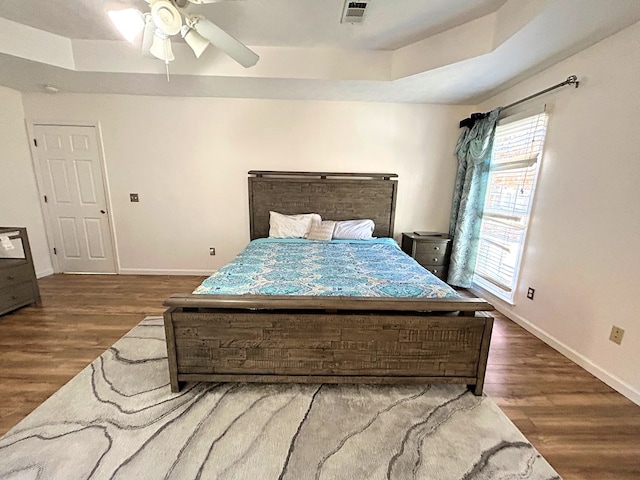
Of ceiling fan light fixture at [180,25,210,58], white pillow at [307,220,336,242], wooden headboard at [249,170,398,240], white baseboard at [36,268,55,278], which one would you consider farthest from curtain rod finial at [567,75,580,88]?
white baseboard at [36,268,55,278]

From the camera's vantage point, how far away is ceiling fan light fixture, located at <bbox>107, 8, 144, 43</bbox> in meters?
1.66

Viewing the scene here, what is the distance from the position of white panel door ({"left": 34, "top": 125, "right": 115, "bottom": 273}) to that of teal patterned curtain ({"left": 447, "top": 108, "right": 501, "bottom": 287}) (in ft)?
15.4

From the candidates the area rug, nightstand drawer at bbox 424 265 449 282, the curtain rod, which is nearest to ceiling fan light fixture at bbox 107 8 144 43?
the area rug

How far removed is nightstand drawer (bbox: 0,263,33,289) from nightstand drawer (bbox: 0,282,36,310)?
0.13 ft

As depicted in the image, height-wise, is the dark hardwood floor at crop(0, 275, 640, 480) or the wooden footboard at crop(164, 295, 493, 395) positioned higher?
the wooden footboard at crop(164, 295, 493, 395)

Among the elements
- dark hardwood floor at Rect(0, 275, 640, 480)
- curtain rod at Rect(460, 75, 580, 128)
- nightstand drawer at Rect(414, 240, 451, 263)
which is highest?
curtain rod at Rect(460, 75, 580, 128)

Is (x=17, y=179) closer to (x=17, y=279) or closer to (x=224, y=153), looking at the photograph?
(x=17, y=279)

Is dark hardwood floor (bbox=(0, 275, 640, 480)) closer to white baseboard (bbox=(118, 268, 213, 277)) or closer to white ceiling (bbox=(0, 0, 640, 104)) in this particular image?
white baseboard (bbox=(118, 268, 213, 277))

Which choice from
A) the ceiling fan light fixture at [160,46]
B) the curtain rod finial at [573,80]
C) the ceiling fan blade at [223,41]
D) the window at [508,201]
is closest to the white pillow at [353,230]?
the window at [508,201]

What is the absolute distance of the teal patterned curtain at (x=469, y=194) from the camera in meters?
3.11

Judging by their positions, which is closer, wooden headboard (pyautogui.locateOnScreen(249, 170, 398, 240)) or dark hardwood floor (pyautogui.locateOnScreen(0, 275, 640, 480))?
dark hardwood floor (pyautogui.locateOnScreen(0, 275, 640, 480))

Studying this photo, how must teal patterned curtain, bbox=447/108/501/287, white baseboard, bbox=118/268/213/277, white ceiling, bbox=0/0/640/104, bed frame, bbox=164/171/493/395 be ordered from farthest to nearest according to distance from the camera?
white baseboard, bbox=118/268/213/277 < teal patterned curtain, bbox=447/108/501/287 < white ceiling, bbox=0/0/640/104 < bed frame, bbox=164/171/493/395

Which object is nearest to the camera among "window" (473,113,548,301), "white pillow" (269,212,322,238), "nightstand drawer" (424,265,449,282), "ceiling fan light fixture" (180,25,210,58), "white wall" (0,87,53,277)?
"ceiling fan light fixture" (180,25,210,58)

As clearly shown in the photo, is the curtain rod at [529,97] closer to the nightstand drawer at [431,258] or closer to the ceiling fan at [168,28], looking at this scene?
the nightstand drawer at [431,258]
